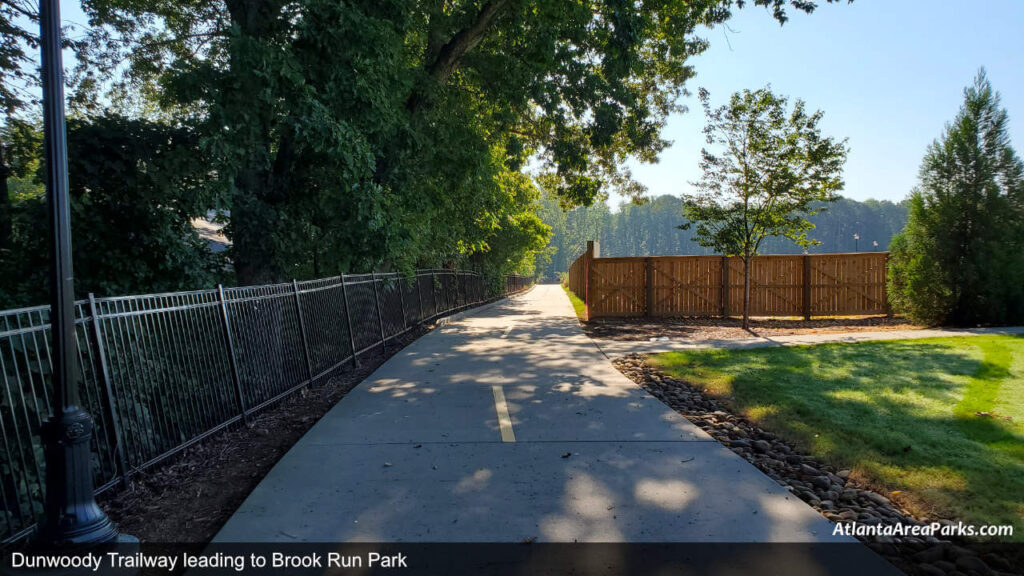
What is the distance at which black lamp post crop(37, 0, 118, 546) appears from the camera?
3016mm

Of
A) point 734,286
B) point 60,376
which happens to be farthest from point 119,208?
point 734,286

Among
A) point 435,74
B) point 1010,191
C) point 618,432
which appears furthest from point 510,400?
point 1010,191

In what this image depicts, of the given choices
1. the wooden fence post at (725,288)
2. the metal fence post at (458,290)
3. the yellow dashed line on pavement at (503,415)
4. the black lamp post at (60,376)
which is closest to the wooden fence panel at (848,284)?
the wooden fence post at (725,288)

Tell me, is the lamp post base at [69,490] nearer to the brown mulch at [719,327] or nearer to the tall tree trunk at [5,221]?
the tall tree trunk at [5,221]

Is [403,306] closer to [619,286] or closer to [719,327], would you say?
[619,286]

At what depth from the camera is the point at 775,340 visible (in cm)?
1234

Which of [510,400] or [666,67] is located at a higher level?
[666,67]

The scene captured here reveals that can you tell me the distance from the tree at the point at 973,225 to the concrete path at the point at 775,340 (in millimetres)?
885

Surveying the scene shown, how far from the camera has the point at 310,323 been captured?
8375 mm

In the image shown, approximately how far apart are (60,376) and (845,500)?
16.3ft

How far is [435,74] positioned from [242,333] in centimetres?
793

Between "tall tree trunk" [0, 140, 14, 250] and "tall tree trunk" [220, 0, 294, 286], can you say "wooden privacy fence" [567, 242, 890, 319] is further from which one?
"tall tree trunk" [0, 140, 14, 250]

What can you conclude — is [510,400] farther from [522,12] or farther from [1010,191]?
[1010,191]

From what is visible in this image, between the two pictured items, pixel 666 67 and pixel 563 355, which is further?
pixel 666 67
